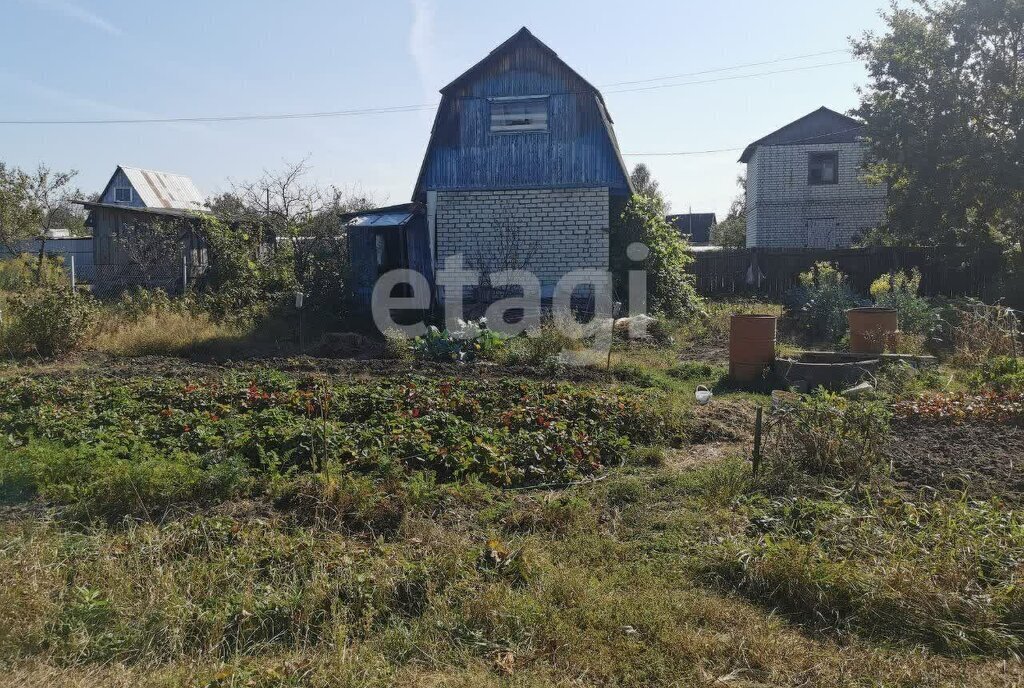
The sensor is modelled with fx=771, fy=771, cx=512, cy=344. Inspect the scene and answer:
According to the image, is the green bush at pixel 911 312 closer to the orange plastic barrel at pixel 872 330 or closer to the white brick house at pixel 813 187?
the orange plastic barrel at pixel 872 330

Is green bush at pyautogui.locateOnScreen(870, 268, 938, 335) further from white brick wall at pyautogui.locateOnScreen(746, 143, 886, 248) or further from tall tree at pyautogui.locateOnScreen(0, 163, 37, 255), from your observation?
tall tree at pyautogui.locateOnScreen(0, 163, 37, 255)

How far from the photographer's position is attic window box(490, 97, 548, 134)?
15.5 metres

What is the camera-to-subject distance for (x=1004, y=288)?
16.5 meters

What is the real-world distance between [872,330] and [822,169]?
19.7 meters

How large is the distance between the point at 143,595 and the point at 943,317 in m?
13.2

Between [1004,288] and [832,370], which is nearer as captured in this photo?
[832,370]

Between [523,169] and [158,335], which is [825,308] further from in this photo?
[158,335]

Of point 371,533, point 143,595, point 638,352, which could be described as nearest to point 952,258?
point 638,352

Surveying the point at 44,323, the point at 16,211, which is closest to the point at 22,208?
the point at 16,211

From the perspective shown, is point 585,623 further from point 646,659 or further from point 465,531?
point 465,531

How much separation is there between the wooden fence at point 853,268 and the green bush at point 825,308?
3.83 meters

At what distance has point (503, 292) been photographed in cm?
1546

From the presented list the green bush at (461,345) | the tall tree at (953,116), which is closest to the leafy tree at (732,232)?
the tall tree at (953,116)

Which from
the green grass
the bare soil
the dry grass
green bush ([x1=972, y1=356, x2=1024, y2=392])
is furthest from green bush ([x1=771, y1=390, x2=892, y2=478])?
the dry grass
